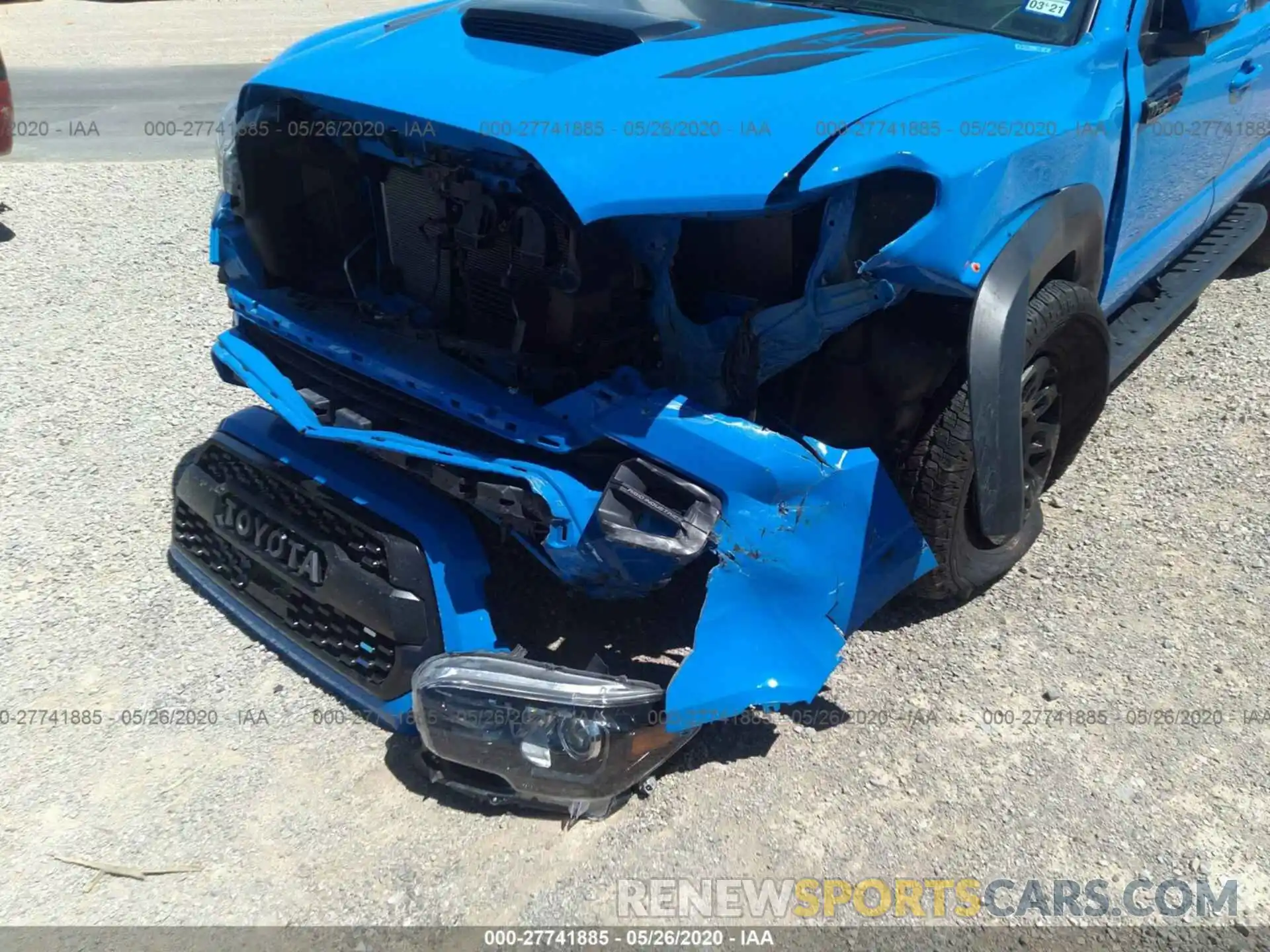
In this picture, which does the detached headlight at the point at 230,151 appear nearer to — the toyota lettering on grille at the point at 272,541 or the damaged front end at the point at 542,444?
the damaged front end at the point at 542,444

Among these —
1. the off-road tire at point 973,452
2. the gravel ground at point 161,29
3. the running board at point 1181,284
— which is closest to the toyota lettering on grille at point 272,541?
the off-road tire at point 973,452

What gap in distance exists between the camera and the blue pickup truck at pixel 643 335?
2273 mm

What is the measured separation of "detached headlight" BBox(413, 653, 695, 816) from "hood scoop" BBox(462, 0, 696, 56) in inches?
62.9

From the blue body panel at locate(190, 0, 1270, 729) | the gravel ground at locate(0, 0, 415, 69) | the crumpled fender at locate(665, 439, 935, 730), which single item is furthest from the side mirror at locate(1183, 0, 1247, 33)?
the gravel ground at locate(0, 0, 415, 69)

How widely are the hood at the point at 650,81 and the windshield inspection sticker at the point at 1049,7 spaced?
19cm

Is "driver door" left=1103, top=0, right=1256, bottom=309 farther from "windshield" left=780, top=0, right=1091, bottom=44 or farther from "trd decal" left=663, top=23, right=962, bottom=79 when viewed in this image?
"trd decal" left=663, top=23, right=962, bottom=79

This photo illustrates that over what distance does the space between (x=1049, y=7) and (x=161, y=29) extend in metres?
12.8

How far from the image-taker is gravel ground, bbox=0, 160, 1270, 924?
2.28 metres

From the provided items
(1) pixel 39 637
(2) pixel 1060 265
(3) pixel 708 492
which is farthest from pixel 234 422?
(2) pixel 1060 265

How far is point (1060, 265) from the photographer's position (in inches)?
115

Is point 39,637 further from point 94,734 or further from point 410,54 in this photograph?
point 410,54

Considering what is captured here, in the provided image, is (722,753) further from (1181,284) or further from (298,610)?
(1181,284)

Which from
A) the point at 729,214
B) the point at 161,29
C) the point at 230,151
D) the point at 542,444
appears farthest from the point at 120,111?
the point at 729,214

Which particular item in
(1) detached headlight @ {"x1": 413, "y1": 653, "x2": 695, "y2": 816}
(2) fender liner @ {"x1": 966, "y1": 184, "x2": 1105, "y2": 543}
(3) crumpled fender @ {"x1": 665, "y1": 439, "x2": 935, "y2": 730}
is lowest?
(1) detached headlight @ {"x1": 413, "y1": 653, "x2": 695, "y2": 816}
